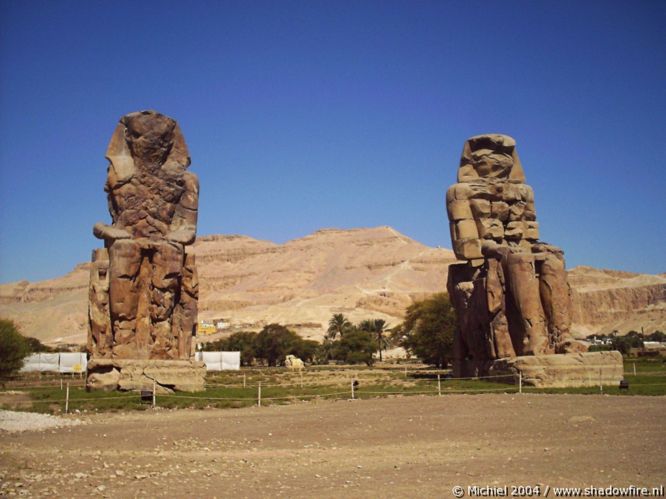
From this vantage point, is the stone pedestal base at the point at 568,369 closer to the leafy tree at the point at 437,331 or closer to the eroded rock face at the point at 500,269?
the eroded rock face at the point at 500,269

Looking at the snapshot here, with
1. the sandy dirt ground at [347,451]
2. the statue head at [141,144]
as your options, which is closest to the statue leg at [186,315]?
the statue head at [141,144]

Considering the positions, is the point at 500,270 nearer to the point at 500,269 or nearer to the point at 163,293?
the point at 500,269

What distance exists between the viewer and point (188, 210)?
1847 centimetres

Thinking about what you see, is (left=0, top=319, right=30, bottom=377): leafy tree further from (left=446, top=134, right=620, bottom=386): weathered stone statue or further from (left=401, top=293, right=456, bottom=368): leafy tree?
(left=401, top=293, right=456, bottom=368): leafy tree

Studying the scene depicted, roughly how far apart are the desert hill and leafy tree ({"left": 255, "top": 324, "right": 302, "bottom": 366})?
28280mm

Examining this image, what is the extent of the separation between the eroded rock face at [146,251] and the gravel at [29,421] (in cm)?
418

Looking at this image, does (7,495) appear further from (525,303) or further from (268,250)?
(268,250)

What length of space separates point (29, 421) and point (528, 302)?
1082 cm

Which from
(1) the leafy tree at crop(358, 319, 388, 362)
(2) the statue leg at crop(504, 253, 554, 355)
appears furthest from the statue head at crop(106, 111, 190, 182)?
(1) the leafy tree at crop(358, 319, 388, 362)

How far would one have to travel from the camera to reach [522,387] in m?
15.5

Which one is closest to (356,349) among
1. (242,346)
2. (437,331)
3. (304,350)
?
(304,350)

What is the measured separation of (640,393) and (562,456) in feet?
24.8

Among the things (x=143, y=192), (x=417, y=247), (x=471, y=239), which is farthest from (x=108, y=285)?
(x=417, y=247)

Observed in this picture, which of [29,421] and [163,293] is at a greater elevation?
[163,293]
